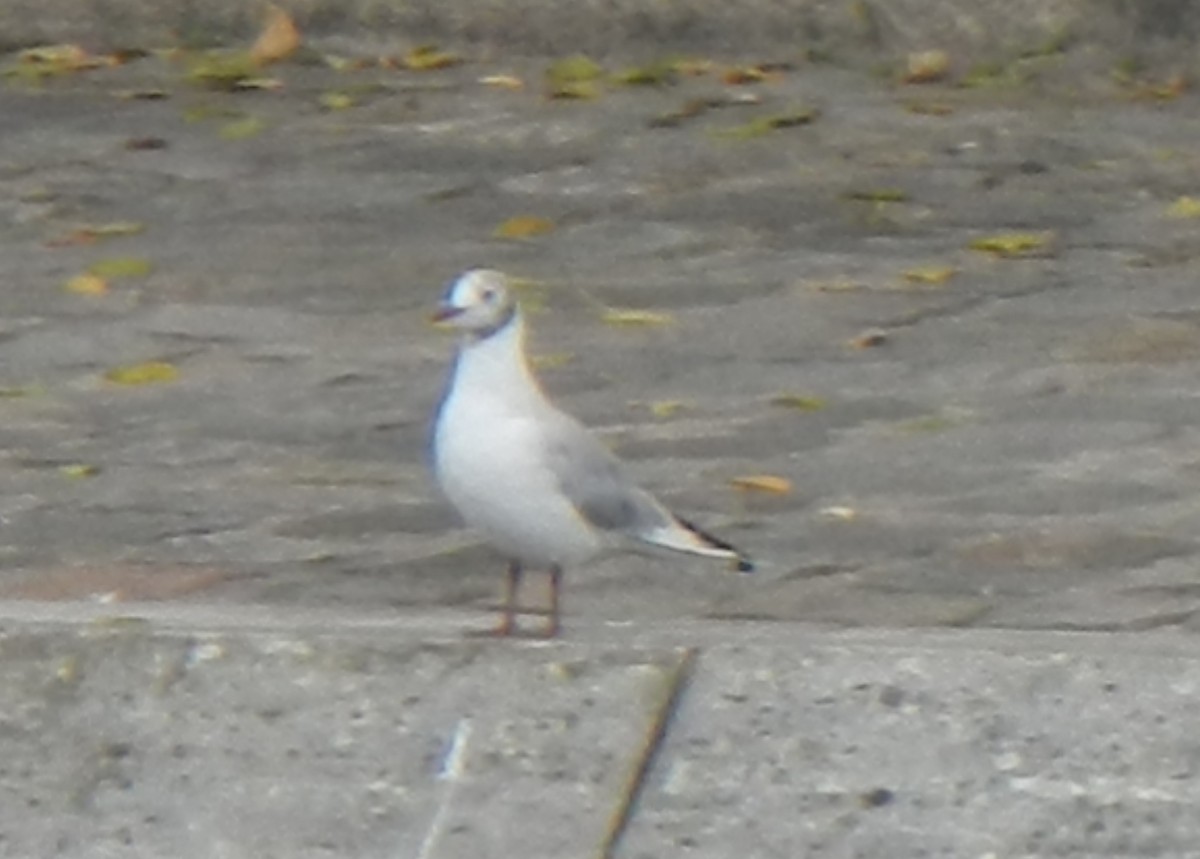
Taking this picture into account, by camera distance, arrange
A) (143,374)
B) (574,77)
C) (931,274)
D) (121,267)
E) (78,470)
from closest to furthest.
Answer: (78,470)
(143,374)
(931,274)
(121,267)
(574,77)

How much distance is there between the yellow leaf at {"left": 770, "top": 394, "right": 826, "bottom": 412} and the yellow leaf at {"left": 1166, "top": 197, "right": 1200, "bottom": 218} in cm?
204

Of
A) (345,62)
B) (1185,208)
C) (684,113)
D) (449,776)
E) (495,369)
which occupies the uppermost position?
(495,369)

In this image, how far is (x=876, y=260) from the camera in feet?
24.9

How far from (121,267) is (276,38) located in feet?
8.73

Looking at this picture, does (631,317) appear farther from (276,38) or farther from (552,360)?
(276,38)

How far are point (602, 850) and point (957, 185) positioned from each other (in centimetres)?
470

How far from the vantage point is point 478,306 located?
4.24 metres

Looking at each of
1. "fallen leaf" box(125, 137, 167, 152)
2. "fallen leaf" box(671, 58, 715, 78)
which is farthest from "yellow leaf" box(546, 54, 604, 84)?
"fallen leaf" box(125, 137, 167, 152)

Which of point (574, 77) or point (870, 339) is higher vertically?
point (870, 339)

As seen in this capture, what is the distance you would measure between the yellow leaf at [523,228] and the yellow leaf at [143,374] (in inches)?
57.0

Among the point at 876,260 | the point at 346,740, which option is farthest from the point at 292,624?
the point at 876,260

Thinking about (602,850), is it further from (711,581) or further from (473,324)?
(711,581)

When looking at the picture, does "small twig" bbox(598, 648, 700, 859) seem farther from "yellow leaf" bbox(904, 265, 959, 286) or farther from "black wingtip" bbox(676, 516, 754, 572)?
"yellow leaf" bbox(904, 265, 959, 286)

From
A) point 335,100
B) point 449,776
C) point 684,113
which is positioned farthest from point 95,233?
point 449,776
